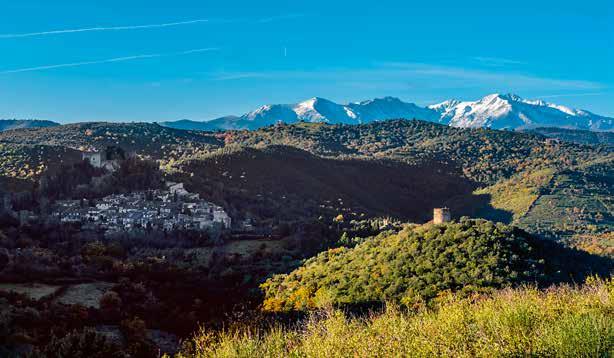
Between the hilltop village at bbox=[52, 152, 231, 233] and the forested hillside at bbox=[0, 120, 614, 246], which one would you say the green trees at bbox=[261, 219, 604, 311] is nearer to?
the hilltop village at bbox=[52, 152, 231, 233]

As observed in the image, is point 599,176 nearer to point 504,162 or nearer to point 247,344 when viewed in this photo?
point 504,162

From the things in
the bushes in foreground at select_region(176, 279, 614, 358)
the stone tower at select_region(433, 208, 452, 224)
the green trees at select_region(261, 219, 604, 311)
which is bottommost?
the green trees at select_region(261, 219, 604, 311)

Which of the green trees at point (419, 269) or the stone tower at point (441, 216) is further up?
the stone tower at point (441, 216)

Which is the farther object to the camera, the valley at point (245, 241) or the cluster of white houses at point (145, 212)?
the cluster of white houses at point (145, 212)

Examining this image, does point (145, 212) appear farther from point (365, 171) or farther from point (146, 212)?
point (365, 171)

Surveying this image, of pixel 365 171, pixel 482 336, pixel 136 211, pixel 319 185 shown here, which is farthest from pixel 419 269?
pixel 365 171

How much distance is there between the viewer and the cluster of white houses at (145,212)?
44094 mm

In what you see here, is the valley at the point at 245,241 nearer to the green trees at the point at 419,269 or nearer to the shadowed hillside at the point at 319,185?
the green trees at the point at 419,269

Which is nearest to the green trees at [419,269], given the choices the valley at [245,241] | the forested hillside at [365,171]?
the valley at [245,241]

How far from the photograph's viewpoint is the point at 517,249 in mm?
30375

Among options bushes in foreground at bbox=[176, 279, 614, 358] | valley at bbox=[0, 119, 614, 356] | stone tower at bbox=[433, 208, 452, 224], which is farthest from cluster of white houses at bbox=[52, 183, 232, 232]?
bushes in foreground at bbox=[176, 279, 614, 358]

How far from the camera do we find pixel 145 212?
47.2 metres

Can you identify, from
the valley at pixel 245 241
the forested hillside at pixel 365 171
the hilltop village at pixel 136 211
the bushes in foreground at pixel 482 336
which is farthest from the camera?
the forested hillside at pixel 365 171

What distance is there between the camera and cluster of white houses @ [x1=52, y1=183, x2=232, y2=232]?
44094 millimetres
